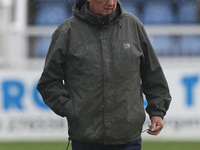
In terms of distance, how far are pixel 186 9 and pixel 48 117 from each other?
5.90 metres

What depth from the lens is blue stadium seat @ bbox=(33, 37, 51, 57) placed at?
41.3 ft

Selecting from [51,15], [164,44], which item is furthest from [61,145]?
[51,15]

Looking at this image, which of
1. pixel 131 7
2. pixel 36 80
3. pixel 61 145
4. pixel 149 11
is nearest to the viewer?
pixel 61 145

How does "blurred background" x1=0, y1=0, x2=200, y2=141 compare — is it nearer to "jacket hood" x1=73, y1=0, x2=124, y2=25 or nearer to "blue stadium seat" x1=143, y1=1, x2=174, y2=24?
"blue stadium seat" x1=143, y1=1, x2=174, y2=24

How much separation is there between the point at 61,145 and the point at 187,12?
6.35 m

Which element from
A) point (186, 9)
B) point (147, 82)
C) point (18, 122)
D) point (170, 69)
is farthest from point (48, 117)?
point (147, 82)

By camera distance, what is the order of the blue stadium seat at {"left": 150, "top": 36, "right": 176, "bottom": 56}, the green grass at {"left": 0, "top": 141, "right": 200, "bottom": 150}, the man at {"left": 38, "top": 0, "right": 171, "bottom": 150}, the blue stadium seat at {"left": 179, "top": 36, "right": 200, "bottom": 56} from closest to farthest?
the man at {"left": 38, "top": 0, "right": 171, "bottom": 150} → the green grass at {"left": 0, "top": 141, "right": 200, "bottom": 150} → the blue stadium seat at {"left": 179, "top": 36, "right": 200, "bottom": 56} → the blue stadium seat at {"left": 150, "top": 36, "right": 176, "bottom": 56}

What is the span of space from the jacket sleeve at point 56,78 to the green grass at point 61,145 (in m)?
5.82

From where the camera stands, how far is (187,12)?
14969 mm

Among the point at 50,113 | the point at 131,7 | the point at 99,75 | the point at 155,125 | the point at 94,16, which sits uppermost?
the point at 94,16

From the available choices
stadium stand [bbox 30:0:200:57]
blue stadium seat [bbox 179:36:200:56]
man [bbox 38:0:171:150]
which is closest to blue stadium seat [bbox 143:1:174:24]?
stadium stand [bbox 30:0:200:57]

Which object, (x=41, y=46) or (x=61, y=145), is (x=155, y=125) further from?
(x=41, y=46)

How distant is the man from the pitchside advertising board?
701cm

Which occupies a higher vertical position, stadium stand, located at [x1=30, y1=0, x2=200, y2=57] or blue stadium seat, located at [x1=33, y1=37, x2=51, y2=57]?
stadium stand, located at [x1=30, y1=0, x2=200, y2=57]
